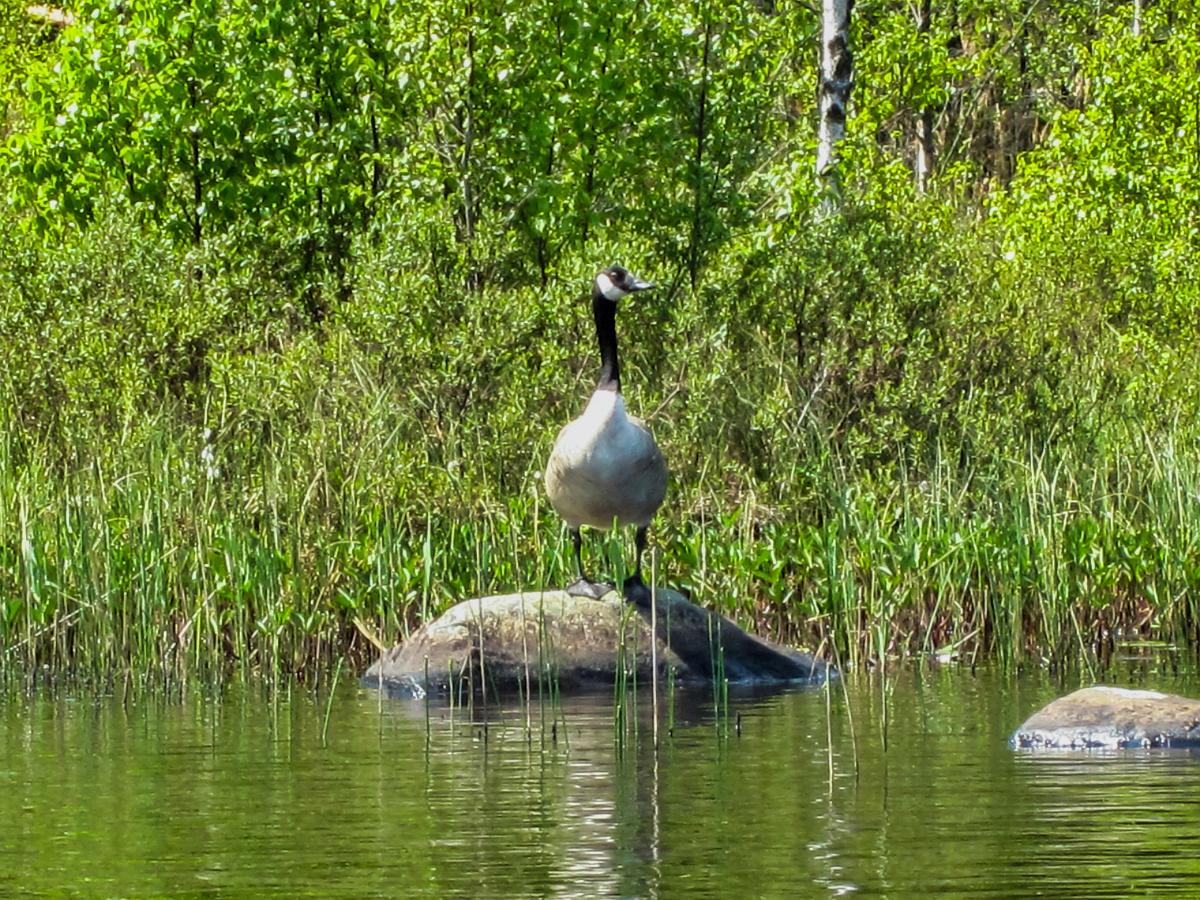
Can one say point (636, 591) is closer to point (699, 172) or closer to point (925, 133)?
point (699, 172)

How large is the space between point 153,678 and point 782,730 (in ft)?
11.7

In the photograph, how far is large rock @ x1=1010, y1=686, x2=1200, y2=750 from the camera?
30.4ft

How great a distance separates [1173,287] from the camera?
2138cm

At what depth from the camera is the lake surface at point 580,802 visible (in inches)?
261

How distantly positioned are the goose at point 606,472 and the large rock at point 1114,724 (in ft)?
9.91

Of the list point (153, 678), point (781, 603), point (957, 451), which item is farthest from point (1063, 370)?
point (153, 678)

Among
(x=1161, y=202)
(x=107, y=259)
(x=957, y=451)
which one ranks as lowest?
(x=957, y=451)

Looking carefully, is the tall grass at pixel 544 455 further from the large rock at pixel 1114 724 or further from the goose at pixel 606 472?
the large rock at pixel 1114 724

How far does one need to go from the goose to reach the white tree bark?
24.8ft

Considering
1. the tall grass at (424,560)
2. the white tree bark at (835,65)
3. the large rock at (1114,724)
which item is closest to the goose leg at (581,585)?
the tall grass at (424,560)

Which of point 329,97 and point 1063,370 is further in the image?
point 329,97

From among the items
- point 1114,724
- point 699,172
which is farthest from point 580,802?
point 699,172

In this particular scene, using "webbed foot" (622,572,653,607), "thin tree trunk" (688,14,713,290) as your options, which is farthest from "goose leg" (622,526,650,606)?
"thin tree trunk" (688,14,713,290)

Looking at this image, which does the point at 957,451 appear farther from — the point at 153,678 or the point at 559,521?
the point at 153,678
